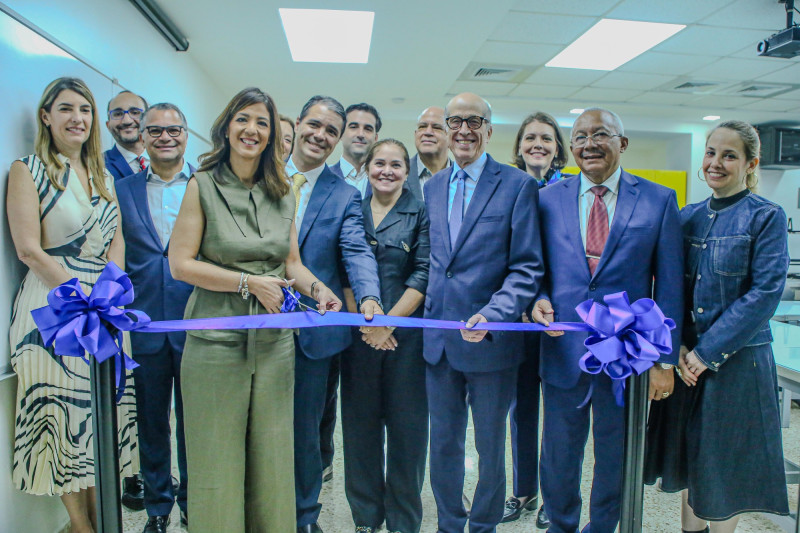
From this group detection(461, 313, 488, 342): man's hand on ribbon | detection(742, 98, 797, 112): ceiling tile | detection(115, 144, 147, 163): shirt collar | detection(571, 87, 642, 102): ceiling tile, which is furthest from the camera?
detection(742, 98, 797, 112): ceiling tile

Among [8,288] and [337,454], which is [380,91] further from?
[8,288]

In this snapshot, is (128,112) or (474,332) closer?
(474,332)

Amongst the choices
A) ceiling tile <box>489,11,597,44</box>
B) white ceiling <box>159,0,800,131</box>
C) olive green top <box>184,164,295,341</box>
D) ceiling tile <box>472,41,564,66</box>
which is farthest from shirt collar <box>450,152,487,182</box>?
ceiling tile <box>472,41,564,66</box>

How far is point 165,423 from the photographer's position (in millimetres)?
2449

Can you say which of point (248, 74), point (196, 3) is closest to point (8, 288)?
point (196, 3)

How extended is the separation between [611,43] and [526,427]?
4.72 m

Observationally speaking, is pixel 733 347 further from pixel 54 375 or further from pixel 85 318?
pixel 54 375

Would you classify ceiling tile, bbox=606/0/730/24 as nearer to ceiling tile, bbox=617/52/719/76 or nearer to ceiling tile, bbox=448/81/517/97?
ceiling tile, bbox=617/52/719/76

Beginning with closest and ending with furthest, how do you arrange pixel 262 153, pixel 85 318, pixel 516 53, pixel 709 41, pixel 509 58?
pixel 85 318 < pixel 262 153 < pixel 709 41 < pixel 516 53 < pixel 509 58

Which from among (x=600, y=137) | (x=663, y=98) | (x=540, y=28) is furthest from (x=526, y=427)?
(x=663, y=98)

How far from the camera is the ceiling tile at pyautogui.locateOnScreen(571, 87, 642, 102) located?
7.50 m

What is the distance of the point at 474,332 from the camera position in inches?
76.4

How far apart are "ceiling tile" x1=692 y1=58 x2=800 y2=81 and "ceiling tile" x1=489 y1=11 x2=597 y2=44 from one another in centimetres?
217

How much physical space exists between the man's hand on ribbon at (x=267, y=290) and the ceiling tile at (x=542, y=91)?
647 cm
